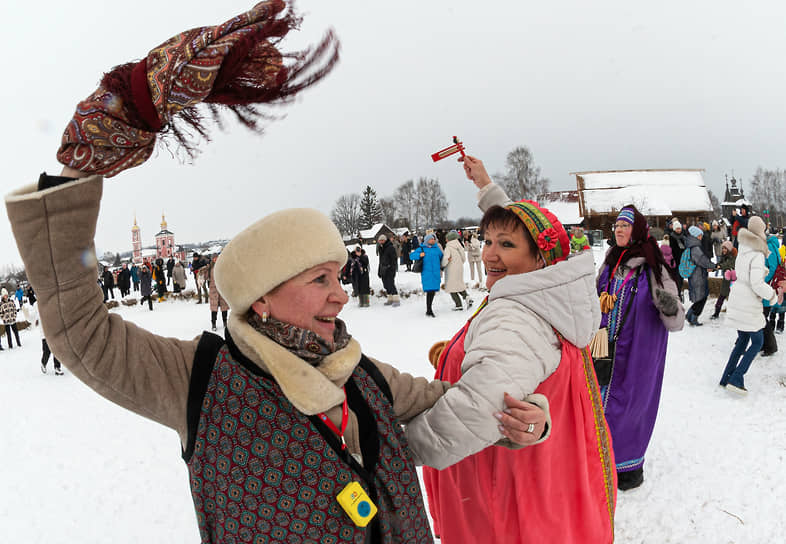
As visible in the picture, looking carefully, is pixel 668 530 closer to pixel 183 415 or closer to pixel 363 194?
pixel 183 415

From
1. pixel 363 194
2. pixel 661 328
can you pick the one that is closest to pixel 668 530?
pixel 661 328

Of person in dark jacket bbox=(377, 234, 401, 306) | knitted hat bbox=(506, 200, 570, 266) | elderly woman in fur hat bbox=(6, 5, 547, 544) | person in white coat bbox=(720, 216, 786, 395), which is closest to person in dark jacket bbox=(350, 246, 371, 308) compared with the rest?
person in dark jacket bbox=(377, 234, 401, 306)

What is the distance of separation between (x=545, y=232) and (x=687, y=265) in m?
8.69

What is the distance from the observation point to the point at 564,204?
4456 centimetres

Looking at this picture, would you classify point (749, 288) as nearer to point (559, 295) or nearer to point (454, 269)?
point (559, 295)

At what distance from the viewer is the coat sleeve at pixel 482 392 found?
4.36 feet

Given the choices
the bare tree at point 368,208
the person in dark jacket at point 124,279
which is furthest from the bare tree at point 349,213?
the person in dark jacket at point 124,279

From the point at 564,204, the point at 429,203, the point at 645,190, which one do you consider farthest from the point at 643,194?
the point at 429,203

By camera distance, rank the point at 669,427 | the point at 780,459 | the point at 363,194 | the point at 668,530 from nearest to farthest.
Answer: the point at 668,530
the point at 780,459
the point at 669,427
the point at 363,194

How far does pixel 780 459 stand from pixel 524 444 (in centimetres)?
420

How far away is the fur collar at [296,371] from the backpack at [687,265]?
9.55 metres

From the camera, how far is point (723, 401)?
508 cm

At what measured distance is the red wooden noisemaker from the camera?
225 centimetres

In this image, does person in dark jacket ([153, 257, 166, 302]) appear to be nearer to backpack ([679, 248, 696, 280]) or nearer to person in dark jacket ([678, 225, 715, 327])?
backpack ([679, 248, 696, 280])
